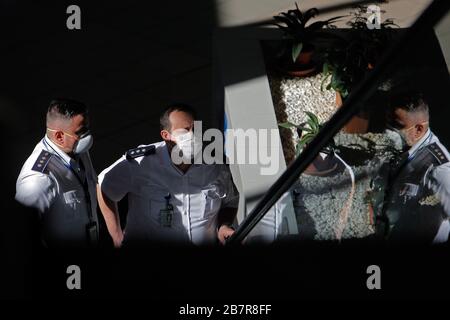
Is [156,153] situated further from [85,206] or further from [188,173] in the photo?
[85,206]

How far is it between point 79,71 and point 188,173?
2644mm

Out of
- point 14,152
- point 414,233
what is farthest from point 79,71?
point 414,233

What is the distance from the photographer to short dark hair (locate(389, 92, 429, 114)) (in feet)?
Answer: 12.0

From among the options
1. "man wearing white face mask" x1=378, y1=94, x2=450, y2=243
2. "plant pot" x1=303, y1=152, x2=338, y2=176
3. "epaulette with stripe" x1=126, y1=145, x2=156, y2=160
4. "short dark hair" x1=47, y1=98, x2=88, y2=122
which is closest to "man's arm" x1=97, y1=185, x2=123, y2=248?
"epaulette with stripe" x1=126, y1=145, x2=156, y2=160

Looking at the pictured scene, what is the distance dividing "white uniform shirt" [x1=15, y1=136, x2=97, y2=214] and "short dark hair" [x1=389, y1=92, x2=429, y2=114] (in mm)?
1429

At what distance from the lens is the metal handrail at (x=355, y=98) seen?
2338mm

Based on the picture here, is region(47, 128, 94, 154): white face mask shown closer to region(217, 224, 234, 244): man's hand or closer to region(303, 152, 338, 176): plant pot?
region(217, 224, 234, 244): man's hand

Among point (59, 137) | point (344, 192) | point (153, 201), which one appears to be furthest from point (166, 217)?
Result: point (344, 192)

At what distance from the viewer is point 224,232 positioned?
407 cm

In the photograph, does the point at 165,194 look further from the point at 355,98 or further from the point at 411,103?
the point at 355,98

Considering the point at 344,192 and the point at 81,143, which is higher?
the point at 81,143

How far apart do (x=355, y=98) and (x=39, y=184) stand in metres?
1.69

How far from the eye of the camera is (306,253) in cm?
281

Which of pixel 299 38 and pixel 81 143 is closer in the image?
pixel 81 143
